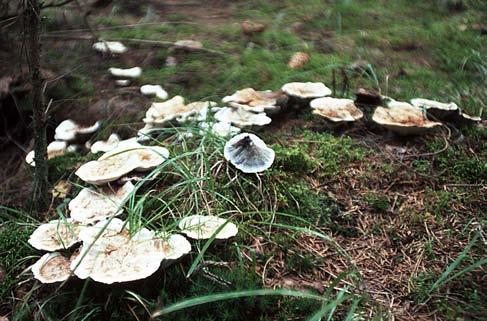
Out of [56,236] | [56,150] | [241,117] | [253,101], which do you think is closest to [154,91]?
[56,150]

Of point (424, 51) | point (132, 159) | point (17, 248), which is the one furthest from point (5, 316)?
point (424, 51)

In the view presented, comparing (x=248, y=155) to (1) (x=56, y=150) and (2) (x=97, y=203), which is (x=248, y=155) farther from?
(1) (x=56, y=150)

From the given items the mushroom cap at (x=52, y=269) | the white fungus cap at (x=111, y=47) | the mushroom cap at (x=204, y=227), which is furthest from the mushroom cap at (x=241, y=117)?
the white fungus cap at (x=111, y=47)

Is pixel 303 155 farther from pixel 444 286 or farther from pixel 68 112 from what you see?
pixel 68 112

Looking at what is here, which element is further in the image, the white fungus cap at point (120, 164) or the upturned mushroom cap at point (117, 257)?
the white fungus cap at point (120, 164)

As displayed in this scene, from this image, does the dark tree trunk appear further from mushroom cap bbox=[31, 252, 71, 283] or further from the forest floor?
mushroom cap bbox=[31, 252, 71, 283]

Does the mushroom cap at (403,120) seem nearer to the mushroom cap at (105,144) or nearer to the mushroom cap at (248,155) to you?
the mushroom cap at (248,155)
